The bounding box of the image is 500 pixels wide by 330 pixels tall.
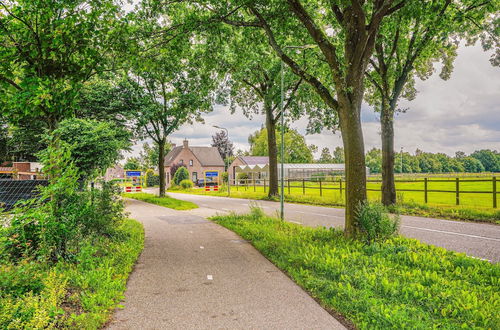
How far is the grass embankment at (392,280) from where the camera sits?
4.00 meters

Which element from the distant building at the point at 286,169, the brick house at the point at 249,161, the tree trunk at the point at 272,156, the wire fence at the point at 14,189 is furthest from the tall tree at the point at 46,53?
the brick house at the point at 249,161

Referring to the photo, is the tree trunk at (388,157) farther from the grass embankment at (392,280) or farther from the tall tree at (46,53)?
the tall tree at (46,53)

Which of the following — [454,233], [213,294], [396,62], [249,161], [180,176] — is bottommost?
[454,233]

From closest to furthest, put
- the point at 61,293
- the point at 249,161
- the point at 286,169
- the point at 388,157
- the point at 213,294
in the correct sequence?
1. the point at 61,293
2. the point at 213,294
3. the point at 388,157
4. the point at 286,169
5. the point at 249,161

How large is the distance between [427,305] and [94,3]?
7.88 m

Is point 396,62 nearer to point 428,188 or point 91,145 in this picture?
point 91,145

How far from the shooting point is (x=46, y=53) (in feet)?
19.7

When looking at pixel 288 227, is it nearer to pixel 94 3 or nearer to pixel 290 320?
pixel 290 320

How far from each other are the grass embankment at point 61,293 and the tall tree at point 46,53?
2.75 meters

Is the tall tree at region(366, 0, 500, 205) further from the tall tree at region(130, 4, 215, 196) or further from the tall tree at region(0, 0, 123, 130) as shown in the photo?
the tall tree at region(0, 0, 123, 130)

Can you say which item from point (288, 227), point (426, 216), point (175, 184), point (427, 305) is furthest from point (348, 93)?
point (175, 184)

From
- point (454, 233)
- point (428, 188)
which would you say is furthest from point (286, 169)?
point (454, 233)

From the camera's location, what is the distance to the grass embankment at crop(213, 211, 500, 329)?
13.1ft

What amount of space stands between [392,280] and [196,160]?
6039cm
